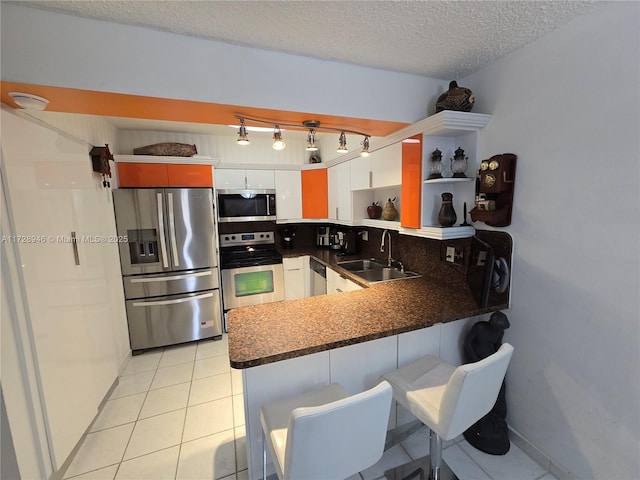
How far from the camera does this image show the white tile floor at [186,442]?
1616 millimetres

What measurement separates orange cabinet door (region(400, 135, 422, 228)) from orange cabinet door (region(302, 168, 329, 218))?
154 centimetres

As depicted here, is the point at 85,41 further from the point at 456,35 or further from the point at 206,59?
the point at 456,35

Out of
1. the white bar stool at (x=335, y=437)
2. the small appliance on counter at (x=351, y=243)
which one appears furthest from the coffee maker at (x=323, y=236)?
the white bar stool at (x=335, y=437)

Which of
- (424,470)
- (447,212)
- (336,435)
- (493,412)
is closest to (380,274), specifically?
(447,212)

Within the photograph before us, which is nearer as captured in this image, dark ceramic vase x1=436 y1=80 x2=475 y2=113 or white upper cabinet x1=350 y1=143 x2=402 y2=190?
dark ceramic vase x1=436 y1=80 x2=475 y2=113

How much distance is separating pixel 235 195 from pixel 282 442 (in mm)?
2821

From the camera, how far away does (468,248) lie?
1.97m

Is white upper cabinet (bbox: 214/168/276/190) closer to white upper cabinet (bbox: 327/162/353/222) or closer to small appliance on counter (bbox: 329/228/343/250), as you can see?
white upper cabinet (bbox: 327/162/353/222)

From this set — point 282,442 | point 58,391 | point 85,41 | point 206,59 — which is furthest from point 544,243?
point 58,391

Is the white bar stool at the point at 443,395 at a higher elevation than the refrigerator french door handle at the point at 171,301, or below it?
higher

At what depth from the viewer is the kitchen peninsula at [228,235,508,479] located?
51.6 inches

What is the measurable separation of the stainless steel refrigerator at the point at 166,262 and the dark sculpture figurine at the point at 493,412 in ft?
8.49

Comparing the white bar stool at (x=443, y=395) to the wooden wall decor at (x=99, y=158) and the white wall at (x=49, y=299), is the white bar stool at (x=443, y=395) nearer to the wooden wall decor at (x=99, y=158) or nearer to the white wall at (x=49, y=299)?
the white wall at (x=49, y=299)

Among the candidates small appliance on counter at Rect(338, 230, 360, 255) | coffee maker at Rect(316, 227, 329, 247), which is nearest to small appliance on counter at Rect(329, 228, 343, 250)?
coffee maker at Rect(316, 227, 329, 247)
